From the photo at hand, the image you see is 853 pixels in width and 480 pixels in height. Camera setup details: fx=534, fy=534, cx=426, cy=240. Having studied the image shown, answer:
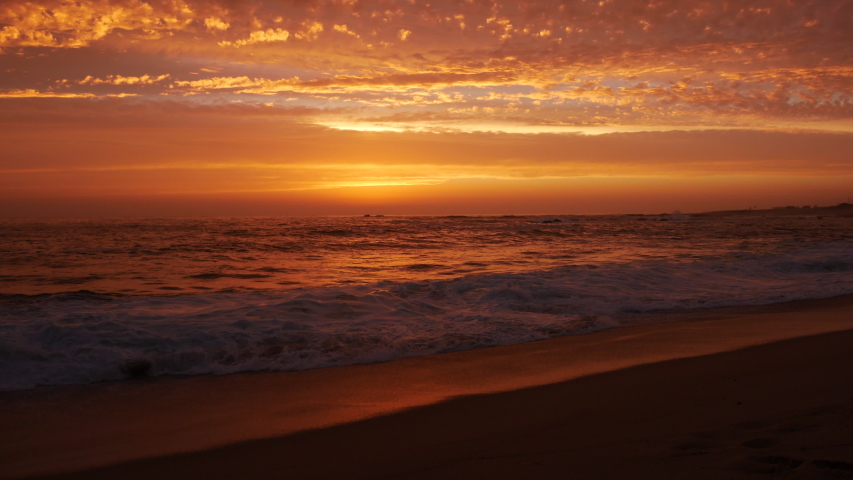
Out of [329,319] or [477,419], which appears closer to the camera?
[477,419]

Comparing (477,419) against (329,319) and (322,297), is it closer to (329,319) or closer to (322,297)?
(329,319)

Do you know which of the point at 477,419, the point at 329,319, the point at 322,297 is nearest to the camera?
the point at 477,419

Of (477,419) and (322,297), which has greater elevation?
(322,297)

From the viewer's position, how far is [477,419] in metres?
3.94

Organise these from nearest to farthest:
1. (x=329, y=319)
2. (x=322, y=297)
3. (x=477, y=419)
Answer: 1. (x=477, y=419)
2. (x=329, y=319)
3. (x=322, y=297)

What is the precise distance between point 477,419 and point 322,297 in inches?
212

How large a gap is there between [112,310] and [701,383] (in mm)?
7629

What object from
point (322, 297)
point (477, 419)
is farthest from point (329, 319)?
point (477, 419)

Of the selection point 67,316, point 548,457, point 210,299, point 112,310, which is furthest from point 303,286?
point 548,457

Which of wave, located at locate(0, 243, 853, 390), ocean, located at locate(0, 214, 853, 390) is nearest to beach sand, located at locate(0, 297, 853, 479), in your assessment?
wave, located at locate(0, 243, 853, 390)

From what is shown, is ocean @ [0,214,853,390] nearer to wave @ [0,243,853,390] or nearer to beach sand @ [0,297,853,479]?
wave @ [0,243,853,390]

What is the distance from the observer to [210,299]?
29.1 ft

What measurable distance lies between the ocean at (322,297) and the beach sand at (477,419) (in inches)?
26.7

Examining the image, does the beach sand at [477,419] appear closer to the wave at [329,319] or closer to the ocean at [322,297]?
the wave at [329,319]
